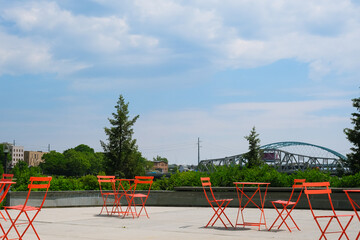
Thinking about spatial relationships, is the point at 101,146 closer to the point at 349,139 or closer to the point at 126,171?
the point at 126,171

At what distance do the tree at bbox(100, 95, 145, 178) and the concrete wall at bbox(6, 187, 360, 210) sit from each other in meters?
25.6

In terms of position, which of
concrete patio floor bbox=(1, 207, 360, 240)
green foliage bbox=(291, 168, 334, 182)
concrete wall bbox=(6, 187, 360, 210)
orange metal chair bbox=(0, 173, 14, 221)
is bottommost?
concrete patio floor bbox=(1, 207, 360, 240)

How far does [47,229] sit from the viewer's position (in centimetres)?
867

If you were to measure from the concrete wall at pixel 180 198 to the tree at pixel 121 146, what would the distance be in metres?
25.6

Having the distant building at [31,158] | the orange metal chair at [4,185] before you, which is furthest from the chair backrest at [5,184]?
the distant building at [31,158]

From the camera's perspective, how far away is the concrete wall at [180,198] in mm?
13422

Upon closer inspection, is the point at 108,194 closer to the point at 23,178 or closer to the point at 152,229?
the point at 23,178

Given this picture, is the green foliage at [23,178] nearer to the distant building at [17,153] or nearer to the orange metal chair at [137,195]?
the orange metal chair at [137,195]

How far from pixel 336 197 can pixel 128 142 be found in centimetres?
2974

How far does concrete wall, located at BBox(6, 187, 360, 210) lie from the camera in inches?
528

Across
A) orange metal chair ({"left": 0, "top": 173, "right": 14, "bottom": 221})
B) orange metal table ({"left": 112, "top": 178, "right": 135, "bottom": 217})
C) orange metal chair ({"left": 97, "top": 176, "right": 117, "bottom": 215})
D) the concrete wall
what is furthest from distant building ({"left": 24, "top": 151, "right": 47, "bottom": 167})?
orange metal chair ({"left": 0, "top": 173, "right": 14, "bottom": 221})

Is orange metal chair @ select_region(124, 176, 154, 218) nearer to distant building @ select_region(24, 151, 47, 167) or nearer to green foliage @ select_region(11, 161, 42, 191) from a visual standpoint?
green foliage @ select_region(11, 161, 42, 191)

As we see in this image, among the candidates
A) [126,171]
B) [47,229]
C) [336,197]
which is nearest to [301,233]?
[47,229]

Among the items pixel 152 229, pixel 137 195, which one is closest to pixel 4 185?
pixel 152 229
